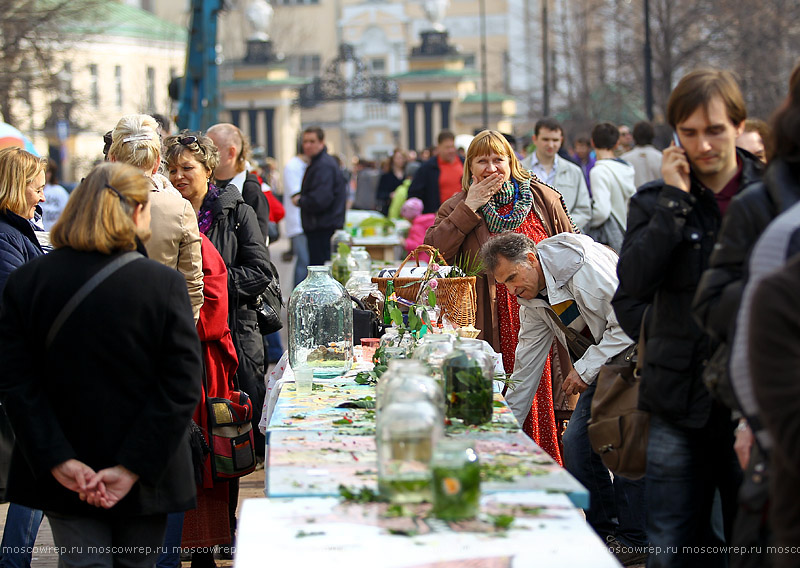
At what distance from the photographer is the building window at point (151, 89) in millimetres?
49188

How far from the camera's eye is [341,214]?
13016 millimetres

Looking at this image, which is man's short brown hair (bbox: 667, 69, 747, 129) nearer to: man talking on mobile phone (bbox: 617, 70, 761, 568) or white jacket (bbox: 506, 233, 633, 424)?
man talking on mobile phone (bbox: 617, 70, 761, 568)

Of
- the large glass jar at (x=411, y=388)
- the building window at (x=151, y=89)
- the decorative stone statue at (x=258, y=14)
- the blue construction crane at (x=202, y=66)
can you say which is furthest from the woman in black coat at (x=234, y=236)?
the building window at (x=151, y=89)

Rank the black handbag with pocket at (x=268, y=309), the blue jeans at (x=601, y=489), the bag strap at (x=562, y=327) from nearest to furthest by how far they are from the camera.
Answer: the blue jeans at (x=601, y=489) < the bag strap at (x=562, y=327) < the black handbag with pocket at (x=268, y=309)

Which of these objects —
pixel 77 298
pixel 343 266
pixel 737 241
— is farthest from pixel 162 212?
pixel 343 266

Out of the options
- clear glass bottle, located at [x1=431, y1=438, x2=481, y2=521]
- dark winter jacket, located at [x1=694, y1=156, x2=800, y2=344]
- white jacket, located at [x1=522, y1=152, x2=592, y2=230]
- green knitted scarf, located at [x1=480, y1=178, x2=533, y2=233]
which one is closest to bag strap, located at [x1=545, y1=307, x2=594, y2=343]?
green knitted scarf, located at [x1=480, y1=178, x2=533, y2=233]

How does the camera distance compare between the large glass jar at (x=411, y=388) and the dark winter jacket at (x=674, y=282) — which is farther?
the dark winter jacket at (x=674, y=282)

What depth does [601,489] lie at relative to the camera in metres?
5.62

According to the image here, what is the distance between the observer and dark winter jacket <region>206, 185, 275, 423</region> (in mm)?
5969

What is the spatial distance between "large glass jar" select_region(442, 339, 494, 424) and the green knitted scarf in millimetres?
2566

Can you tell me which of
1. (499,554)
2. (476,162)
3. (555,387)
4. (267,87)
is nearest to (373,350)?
(555,387)

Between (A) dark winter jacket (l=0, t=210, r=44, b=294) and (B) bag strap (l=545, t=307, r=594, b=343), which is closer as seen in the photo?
(A) dark winter jacket (l=0, t=210, r=44, b=294)

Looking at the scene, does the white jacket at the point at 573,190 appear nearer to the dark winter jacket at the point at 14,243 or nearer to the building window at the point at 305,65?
the dark winter jacket at the point at 14,243

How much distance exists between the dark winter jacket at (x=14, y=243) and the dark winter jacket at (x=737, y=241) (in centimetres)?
Result: 306
